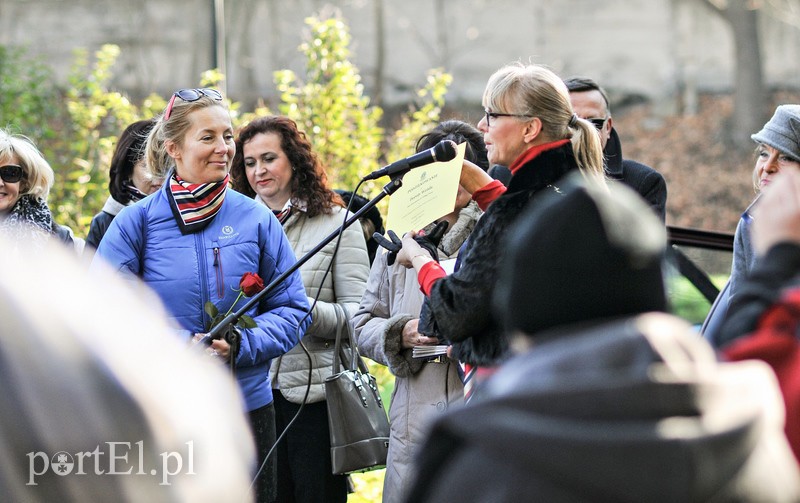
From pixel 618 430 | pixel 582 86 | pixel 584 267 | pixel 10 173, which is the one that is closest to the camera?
pixel 618 430

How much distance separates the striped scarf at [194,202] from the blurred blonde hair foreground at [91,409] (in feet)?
7.87

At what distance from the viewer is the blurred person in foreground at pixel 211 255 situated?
4.14 m

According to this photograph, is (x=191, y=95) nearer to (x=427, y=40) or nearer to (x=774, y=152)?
(x=774, y=152)

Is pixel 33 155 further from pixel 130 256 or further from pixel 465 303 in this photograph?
pixel 465 303

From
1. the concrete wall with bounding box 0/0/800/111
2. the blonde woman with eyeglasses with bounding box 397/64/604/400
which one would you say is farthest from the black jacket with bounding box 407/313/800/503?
the concrete wall with bounding box 0/0/800/111

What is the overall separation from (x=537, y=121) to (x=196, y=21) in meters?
11.3

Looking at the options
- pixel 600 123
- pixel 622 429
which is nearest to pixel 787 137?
pixel 600 123

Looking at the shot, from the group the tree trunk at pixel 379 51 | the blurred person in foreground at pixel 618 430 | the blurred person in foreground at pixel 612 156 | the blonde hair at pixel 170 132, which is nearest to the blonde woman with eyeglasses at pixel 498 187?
the blonde hair at pixel 170 132


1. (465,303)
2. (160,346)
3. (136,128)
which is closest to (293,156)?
(136,128)

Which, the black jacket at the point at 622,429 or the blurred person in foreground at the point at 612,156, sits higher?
the black jacket at the point at 622,429

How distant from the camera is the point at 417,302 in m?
4.51

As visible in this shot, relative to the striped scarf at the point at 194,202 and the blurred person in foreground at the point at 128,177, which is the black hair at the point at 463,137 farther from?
the blurred person in foreground at the point at 128,177

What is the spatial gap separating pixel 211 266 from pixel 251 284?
0.86 ft

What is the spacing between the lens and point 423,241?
434 centimetres
